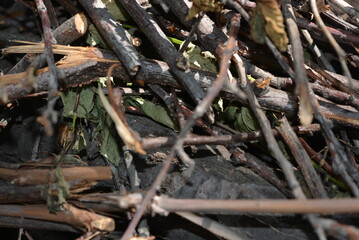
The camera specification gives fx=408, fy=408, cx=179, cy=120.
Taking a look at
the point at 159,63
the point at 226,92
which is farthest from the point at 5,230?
the point at 226,92

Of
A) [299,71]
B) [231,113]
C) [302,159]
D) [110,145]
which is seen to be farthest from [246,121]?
[110,145]

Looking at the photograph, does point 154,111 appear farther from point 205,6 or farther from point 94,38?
point 205,6

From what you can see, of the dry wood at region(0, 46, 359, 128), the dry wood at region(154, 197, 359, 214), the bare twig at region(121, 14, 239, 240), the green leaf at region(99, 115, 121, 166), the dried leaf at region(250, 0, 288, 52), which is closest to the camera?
the dry wood at region(154, 197, 359, 214)

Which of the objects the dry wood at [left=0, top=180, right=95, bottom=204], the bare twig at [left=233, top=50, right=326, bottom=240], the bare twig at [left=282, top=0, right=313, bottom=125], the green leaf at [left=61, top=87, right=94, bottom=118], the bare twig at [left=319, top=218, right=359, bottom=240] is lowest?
the dry wood at [left=0, top=180, right=95, bottom=204]

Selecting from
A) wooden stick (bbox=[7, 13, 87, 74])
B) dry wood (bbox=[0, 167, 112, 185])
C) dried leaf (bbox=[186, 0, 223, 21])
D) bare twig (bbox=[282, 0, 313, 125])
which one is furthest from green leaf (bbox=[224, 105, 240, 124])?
wooden stick (bbox=[7, 13, 87, 74])

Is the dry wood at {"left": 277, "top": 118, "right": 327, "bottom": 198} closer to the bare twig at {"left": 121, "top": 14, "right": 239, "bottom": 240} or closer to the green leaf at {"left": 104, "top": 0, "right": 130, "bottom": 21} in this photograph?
the bare twig at {"left": 121, "top": 14, "right": 239, "bottom": 240}

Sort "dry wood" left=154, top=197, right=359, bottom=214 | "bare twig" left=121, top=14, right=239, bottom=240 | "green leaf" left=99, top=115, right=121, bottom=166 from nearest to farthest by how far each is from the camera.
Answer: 1. "dry wood" left=154, top=197, right=359, bottom=214
2. "bare twig" left=121, top=14, right=239, bottom=240
3. "green leaf" left=99, top=115, right=121, bottom=166

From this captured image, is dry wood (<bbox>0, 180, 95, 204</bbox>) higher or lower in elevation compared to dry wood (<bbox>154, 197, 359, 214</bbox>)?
lower

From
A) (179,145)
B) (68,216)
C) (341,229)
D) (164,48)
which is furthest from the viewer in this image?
(164,48)

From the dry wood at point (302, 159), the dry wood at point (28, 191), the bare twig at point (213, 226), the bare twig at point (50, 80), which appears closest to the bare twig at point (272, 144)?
the dry wood at point (302, 159)
